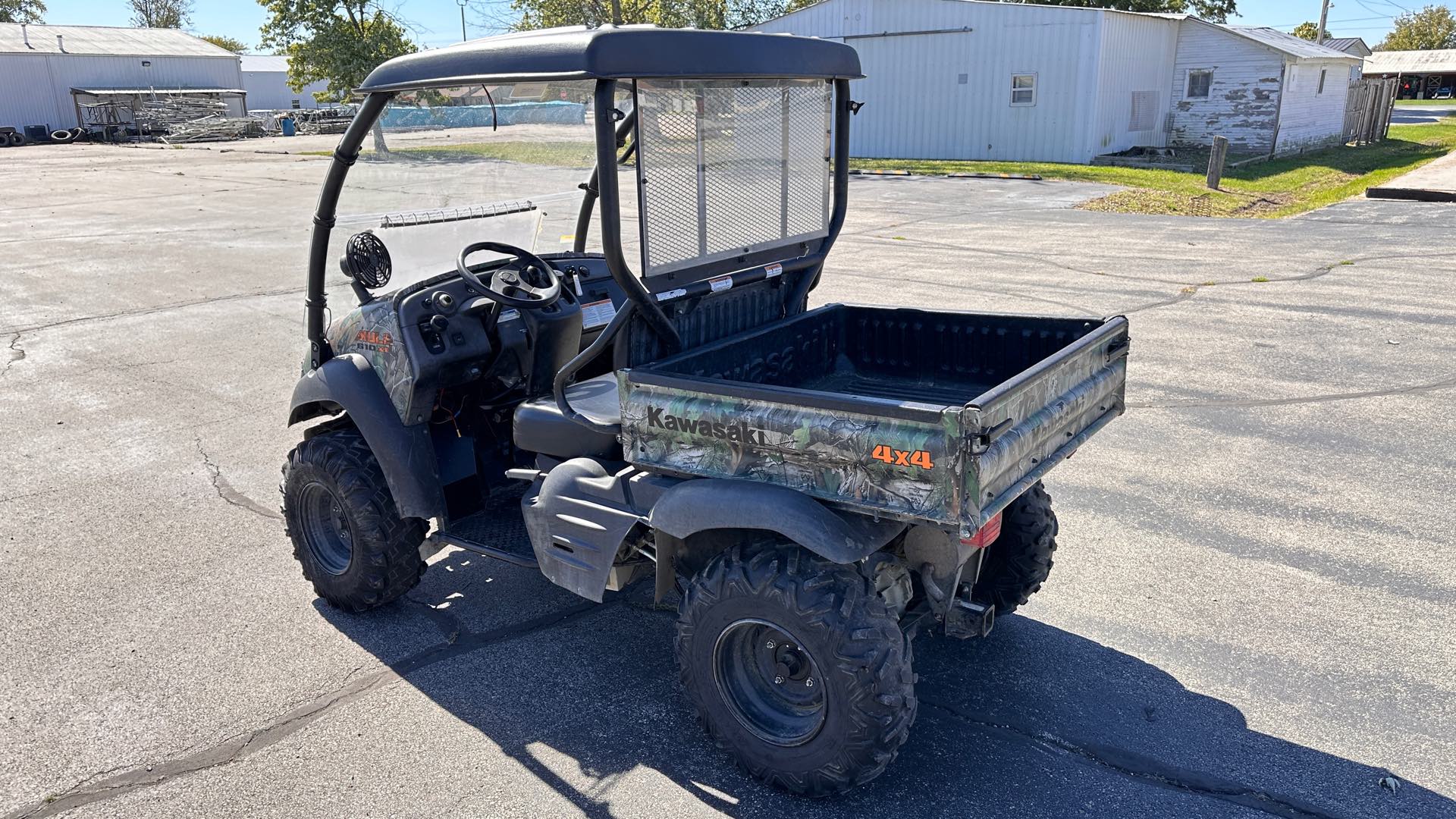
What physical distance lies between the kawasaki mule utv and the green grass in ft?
48.8

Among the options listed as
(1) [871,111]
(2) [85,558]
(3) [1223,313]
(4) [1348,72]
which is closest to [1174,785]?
(2) [85,558]

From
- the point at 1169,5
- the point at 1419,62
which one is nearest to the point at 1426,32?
the point at 1419,62

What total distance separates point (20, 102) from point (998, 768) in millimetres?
61260

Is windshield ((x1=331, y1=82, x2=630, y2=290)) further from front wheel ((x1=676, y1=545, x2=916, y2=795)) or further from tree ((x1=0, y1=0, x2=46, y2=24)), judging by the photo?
tree ((x1=0, y1=0, x2=46, y2=24))

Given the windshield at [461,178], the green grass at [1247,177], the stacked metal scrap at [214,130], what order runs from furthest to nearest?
the stacked metal scrap at [214,130] → the green grass at [1247,177] → the windshield at [461,178]

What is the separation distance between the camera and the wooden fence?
33.0 metres

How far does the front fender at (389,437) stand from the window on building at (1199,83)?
1157 inches

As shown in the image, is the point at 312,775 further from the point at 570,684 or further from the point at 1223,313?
the point at 1223,313

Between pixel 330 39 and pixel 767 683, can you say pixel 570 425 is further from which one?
pixel 330 39

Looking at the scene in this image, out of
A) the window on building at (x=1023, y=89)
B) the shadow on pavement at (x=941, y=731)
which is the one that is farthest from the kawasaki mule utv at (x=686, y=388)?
the window on building at (x=1023, y=89)

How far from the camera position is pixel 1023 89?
2652 cm

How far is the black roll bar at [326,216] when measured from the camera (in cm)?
389

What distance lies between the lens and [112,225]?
17578mm

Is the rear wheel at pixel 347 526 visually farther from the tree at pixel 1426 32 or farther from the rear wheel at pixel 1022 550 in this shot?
the tree at pixel 1426 32
